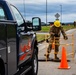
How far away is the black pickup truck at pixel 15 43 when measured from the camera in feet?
22.9

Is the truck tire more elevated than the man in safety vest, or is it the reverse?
the man in safety vest

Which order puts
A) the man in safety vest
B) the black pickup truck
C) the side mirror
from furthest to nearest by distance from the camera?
the man in safety vest → the side mirror → the black pickup truck

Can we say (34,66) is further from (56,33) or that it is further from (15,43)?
(56,33)

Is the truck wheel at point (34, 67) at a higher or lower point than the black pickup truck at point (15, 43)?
lower

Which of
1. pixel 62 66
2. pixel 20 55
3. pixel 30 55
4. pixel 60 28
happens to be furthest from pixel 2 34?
pixel 60 28

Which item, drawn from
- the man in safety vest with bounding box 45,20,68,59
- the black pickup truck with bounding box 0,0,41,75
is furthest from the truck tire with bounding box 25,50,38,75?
the man in safety vest with bounding box 45,20,68,59

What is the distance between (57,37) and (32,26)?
5.60m

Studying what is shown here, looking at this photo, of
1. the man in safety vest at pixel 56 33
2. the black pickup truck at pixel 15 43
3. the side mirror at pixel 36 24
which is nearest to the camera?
the black pickup truck at pixel 15 43

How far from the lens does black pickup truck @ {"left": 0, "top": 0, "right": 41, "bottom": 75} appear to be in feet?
22.9

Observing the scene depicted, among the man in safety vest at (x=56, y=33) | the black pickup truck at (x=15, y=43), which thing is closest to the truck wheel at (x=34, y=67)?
the black pickup truck at (x=15, y=43)

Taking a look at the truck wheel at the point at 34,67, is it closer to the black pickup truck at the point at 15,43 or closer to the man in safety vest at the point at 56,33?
the black pickup truck at the point at 15,43

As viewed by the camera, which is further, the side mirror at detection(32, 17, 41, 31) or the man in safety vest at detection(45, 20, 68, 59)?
the man in safety vest at detection(45, 20, 68, 59)

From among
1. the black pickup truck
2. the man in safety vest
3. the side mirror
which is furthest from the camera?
the man in safety vest

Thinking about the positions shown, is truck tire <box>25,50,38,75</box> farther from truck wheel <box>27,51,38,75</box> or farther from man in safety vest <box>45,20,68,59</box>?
man in safety vest <box>45,20,68,59</box>
